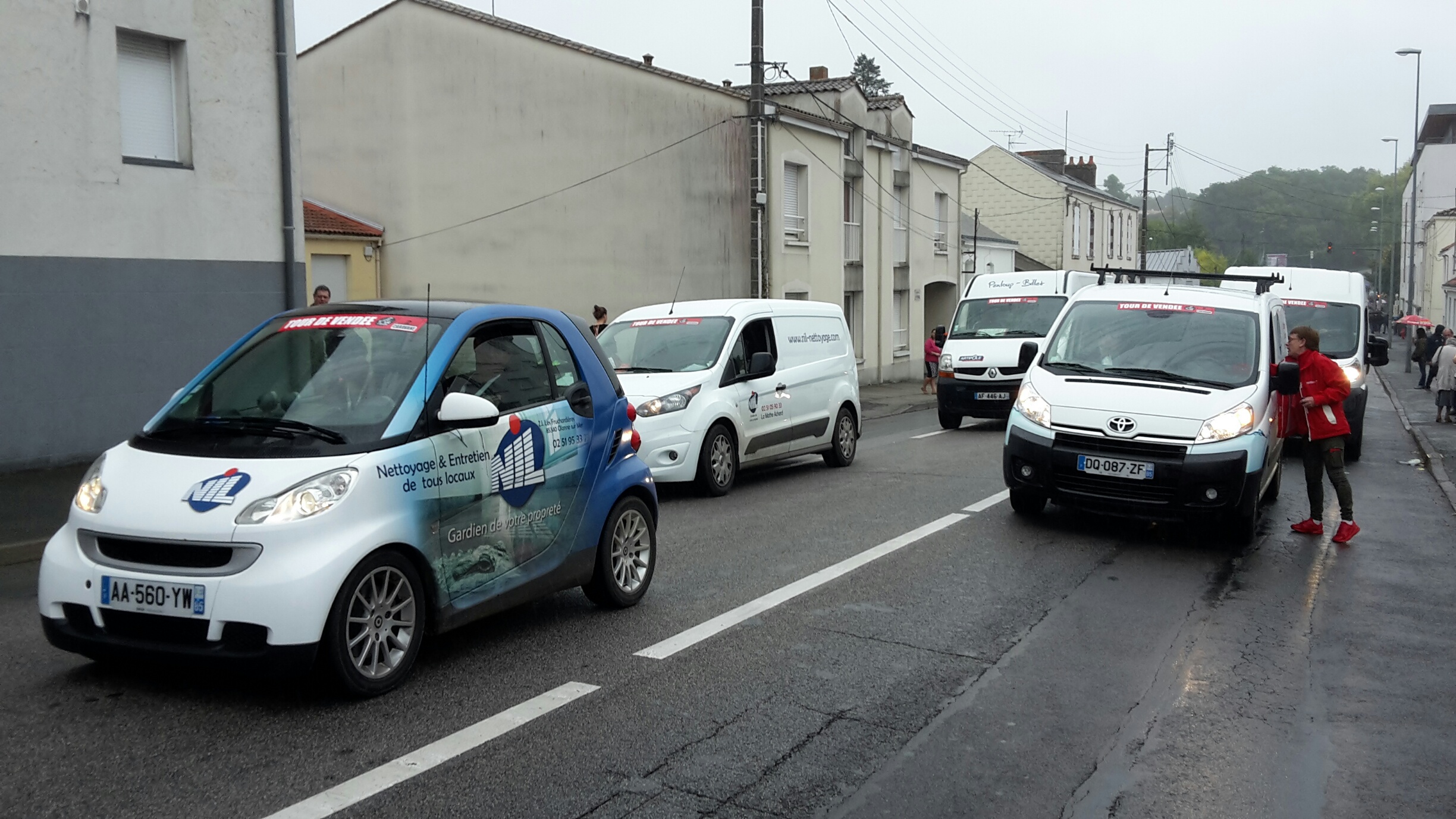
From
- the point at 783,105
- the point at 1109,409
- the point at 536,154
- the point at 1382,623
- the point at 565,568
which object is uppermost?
the point at 783,105

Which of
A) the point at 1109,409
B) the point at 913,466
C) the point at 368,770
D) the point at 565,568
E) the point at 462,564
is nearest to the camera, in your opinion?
the point at 368,770

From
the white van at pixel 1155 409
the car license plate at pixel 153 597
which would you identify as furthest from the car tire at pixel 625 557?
the white van at pixel 1155 409

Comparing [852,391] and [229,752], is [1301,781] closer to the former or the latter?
[229,752]

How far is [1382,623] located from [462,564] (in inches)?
208

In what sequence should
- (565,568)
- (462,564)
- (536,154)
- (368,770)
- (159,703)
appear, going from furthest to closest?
1. (536,154)
2. (565,568)
3. (462,564)
4. (159,703)
5. (368,770)

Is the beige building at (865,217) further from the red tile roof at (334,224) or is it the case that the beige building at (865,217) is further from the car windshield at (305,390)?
the car windshield at (305,390)

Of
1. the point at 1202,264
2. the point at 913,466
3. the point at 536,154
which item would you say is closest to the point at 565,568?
the point at 913,466

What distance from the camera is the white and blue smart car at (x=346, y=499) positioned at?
4676mm

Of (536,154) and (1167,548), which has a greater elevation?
(536,154)

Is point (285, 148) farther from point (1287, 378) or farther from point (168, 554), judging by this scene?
point (1287, 378)

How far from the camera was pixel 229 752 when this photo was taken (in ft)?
14.5

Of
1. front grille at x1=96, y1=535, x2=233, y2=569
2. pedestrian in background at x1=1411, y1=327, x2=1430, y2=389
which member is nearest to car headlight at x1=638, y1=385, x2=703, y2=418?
front grille at x1=96, y1=535, x2=233, y2=569

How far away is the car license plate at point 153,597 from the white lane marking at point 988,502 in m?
7.12

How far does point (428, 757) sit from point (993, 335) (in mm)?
16040
